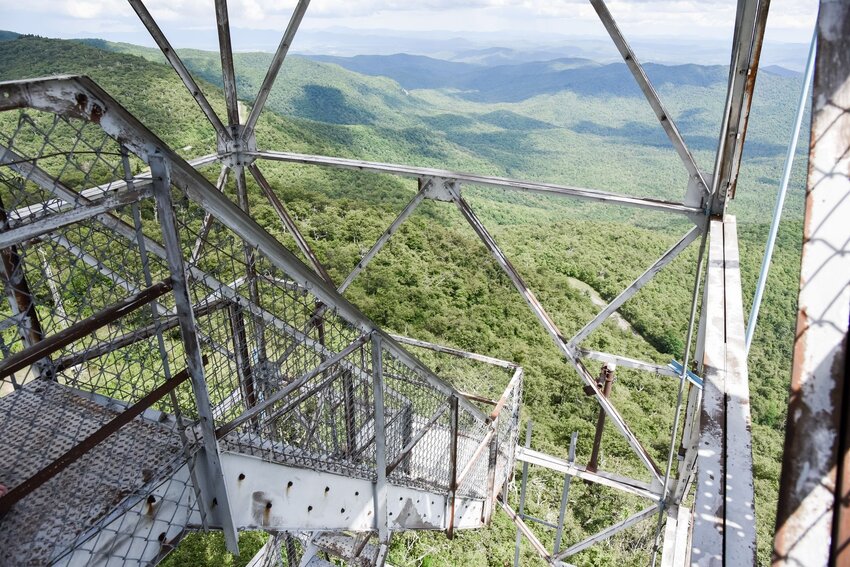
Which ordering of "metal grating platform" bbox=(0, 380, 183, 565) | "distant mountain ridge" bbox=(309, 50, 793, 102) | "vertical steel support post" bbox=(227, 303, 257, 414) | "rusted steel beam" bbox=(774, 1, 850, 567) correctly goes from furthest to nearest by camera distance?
1. "distant mountain ridge" bbox=(309, 50, 793, 102)
2. "vertical steel support post" bbox=(227, 303, 257, 414)
3. "metal grating platform" bbox=(0, 380, 183, 565)
4. "rusted steel beam" bbox=(774, 1, 850, 567)

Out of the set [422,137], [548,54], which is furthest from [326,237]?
[548,54]

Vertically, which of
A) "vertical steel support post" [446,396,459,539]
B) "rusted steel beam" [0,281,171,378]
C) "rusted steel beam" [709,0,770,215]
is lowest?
"vertical steel support post" [446,396,459,539]

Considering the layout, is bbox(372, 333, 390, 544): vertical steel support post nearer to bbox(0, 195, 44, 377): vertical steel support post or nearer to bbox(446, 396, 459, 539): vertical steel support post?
bbox(446, 396, 459, 539): vertical steel support post

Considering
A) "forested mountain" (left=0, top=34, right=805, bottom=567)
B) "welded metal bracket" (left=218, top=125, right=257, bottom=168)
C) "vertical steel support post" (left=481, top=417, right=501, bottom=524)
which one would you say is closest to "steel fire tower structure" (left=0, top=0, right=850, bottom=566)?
"welded metal bracket" (left=218, top=125, right=257, bottom=168)

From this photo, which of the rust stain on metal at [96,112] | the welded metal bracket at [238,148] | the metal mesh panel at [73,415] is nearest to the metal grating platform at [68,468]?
the metal mesh panel at [73,415]

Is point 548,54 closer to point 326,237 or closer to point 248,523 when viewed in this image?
point 326,237
